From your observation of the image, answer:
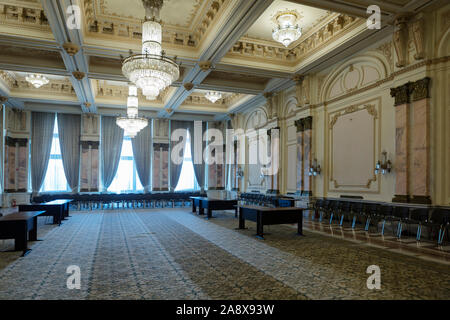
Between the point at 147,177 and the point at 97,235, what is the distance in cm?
871

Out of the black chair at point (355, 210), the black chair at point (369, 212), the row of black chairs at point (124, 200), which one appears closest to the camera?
the black chair at point (369, 212)

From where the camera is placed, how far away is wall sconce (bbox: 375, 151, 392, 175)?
6.88m

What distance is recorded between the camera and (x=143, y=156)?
1537 cm

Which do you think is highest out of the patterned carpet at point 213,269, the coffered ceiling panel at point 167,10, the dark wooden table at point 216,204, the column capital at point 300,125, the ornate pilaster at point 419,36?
the coffered ceiling panel at point 167,10

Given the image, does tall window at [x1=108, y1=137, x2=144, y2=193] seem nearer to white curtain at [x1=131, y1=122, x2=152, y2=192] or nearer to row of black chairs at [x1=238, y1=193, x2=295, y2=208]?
white curtain at [x1=131, y1=122, x2=152, y2=192]

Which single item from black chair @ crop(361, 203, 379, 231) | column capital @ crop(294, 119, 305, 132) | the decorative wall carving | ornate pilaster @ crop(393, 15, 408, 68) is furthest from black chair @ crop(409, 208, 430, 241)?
column capital @ crop(294, 119, 305, 132)

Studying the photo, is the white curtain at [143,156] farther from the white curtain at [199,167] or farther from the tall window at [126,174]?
the white curtain at [199,167]

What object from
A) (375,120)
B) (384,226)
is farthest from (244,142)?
(384,226)

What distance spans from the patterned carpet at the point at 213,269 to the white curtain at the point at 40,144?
8368 millimetres

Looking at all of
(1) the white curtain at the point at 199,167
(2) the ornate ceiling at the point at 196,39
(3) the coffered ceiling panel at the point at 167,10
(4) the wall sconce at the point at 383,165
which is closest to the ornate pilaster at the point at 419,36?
(2) the ornate ceiling at the point at 196,39

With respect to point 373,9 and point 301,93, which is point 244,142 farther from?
point 373,9

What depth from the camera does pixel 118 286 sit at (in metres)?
3.50

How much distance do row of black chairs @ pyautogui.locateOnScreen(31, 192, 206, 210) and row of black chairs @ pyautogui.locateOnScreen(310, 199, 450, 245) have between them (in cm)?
689

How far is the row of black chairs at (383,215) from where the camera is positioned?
18.5 feet
